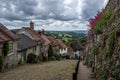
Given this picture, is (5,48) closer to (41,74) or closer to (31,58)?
(41,74)

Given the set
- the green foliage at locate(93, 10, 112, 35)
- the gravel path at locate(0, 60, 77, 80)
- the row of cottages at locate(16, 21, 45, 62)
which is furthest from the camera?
the row of cottages at locate(16, 21, 45, 62)

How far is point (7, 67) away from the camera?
101 ft

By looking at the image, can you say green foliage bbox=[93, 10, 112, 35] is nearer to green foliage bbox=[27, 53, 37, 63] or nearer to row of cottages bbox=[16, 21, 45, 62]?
row of cottages bbox=[16, 21, 45, 62]

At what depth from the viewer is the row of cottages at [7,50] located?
28.9m

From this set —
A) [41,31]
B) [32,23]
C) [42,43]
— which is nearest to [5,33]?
[42,43]

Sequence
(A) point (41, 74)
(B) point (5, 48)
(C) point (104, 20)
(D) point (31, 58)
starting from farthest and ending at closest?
(D) point (31, 58) → (B) point (5, 48) → (A) point (41, 74) → (C) point (104, 20)

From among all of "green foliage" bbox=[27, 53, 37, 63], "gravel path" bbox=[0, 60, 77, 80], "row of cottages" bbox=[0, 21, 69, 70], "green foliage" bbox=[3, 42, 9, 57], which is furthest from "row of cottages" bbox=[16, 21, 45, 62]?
"gravel path" bbox=[0, 60, 77, 80]

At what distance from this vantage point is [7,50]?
29953 millimetres

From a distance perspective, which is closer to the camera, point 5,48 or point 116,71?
point 116,71

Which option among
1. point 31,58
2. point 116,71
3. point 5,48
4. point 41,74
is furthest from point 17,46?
point 116,71

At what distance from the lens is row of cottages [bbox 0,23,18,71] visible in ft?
94.9

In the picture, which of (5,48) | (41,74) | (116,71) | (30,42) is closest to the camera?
(116,71)

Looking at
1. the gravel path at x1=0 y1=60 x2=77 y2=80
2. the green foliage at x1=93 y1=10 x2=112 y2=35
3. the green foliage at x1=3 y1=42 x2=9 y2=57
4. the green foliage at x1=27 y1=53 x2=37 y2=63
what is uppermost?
the green foliage at x1=93 y1=10 x2=112 y2=35

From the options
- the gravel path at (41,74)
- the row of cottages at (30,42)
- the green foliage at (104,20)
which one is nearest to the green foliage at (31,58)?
the row of cottages at (30,42)
